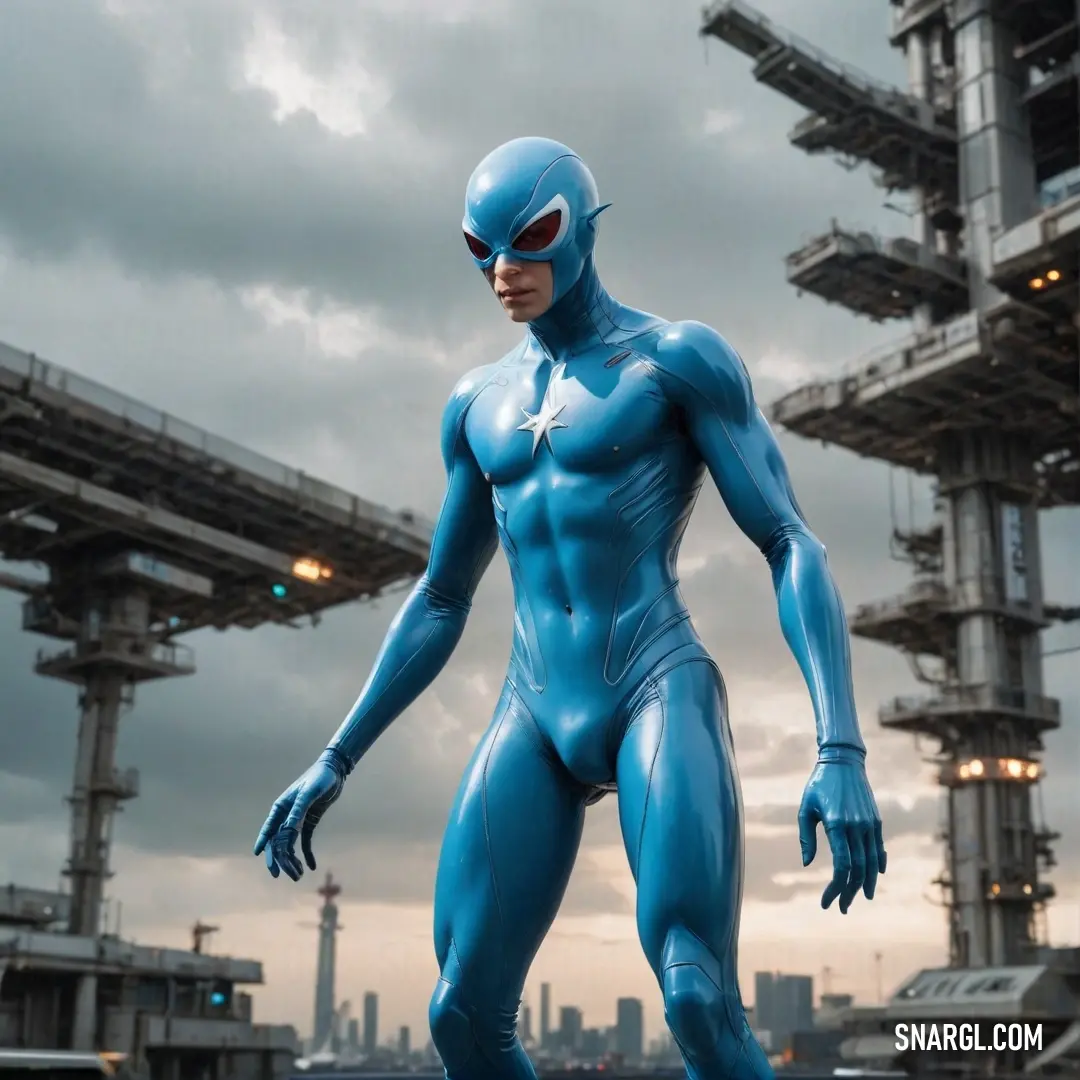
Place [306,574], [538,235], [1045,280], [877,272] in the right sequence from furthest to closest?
[306,574], [877,272], [1045,280], [538,235]

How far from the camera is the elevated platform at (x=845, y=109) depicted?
45594 millimetres

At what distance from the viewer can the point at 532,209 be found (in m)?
4.43

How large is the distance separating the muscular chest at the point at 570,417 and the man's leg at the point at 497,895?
0.81 meters

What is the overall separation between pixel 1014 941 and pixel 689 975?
4236cm

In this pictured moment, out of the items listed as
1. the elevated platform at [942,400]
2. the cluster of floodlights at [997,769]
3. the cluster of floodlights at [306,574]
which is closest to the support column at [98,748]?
the cluster of floodlights at [306,574]

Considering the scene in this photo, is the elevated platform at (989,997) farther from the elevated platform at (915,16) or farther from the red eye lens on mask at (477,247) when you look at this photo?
the red eye lens on mask at (477,247)

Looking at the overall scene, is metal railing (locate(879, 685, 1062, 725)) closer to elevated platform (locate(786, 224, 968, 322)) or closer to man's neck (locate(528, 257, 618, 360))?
elevated platform (locate(786, 224, 968, 322))

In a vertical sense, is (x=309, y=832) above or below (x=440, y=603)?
below

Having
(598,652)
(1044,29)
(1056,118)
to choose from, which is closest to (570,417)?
(598,652)

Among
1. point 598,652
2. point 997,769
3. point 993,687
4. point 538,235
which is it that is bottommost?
point 598,652

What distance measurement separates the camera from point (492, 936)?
423 centimetres

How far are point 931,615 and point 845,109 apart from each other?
15579 millimetres

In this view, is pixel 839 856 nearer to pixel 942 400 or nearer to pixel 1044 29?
pixel 942 400

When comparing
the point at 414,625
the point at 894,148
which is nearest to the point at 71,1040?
the point at 894,148
